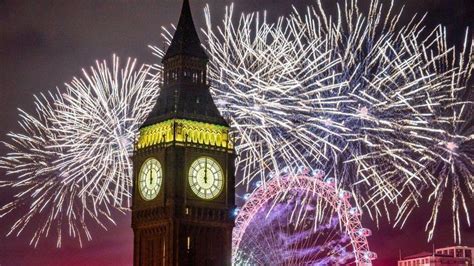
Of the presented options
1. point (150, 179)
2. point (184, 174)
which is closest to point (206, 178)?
point (184, 174)

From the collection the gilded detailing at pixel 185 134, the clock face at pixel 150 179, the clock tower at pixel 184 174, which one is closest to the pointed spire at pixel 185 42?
the clock tower at pixel 184 174

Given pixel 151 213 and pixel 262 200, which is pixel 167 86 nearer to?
pixel 151 213

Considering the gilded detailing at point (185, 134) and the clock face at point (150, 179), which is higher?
the gilded detailing at point (185, 134)

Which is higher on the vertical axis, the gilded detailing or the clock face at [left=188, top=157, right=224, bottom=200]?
the gilded detailing

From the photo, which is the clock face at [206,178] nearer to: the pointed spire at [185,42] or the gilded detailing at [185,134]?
the gilded detailing at [185,134]

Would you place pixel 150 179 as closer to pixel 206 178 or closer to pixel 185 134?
pixel 206 178

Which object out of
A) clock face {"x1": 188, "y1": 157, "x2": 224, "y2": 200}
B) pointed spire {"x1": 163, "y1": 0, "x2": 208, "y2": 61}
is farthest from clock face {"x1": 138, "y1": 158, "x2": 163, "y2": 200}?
pointed spire {"x1": 163, "y1": 0, "x2": 208, "y2": 61}

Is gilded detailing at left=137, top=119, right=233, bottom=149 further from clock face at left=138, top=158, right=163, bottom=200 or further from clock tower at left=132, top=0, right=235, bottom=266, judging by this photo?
clock face at left=138, top=158, right=163, bottom=200

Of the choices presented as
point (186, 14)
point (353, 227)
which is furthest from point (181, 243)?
point (353, 227)
